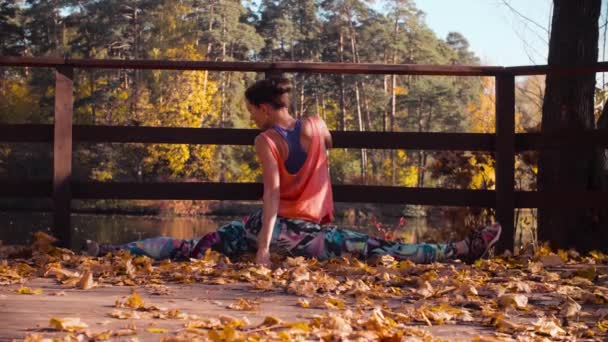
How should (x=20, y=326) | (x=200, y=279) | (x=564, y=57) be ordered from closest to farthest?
(x=20, y=326) → (x=200, y=279) → (x=564, y=57)

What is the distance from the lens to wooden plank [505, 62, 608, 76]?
6418 mm

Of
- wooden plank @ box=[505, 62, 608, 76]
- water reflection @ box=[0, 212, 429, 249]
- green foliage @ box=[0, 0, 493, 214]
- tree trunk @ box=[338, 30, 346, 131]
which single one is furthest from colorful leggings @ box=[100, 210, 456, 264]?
tree trunk @ box=[338, 30, 346, 131]

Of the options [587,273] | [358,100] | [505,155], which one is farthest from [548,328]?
[358,100]

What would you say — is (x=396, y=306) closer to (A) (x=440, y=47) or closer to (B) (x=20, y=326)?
(B) (x=20, y=326)

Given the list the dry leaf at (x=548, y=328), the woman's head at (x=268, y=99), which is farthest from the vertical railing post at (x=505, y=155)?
the dry leaf at (x=548, y=328)

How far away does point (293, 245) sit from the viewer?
5582 mm

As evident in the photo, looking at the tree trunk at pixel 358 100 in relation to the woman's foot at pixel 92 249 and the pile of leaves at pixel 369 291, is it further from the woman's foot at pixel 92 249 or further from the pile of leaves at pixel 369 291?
the pile of leaves at pixel 369 291

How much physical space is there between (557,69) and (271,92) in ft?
6.63

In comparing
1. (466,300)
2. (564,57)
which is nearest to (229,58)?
(564,57)

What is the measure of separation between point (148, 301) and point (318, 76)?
54916 mm

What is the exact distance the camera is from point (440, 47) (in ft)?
226

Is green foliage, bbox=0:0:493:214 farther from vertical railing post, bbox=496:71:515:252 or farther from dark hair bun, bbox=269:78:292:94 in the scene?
dark hair bun, bbox=269:78:292:94

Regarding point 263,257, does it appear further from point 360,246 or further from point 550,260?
point 550,260

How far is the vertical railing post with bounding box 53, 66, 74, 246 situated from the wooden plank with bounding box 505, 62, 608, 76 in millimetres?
2834
